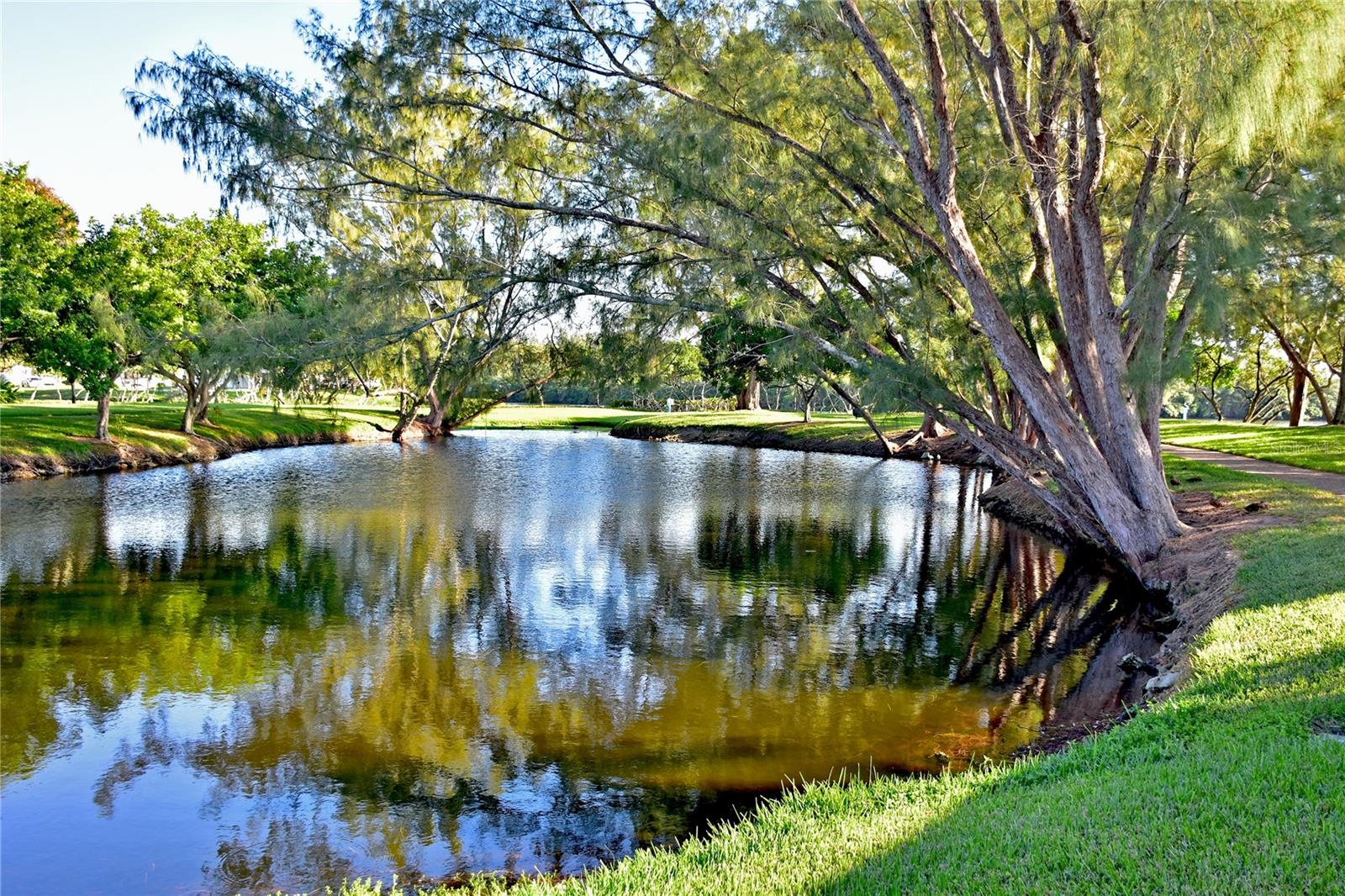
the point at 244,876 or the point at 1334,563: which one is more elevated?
the point at 1334,563

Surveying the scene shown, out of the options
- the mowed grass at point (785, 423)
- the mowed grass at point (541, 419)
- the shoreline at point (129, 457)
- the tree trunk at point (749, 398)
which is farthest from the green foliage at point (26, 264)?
the tree trunk at point (749, 398)

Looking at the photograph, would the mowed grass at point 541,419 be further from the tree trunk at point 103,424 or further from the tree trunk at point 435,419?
the tree trunk at point 103,424

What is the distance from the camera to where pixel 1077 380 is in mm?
11383

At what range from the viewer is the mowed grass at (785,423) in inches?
1505

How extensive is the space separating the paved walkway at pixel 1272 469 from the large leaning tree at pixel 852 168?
5816mm

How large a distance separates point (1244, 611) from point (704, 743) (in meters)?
4.64

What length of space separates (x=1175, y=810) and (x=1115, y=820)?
0.27 m

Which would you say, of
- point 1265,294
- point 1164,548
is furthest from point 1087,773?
point 1265,294

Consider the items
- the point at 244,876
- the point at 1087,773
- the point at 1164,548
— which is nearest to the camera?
the point at 1087,773

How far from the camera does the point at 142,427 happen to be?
2822 cm

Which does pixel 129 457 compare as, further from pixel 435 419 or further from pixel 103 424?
pixel 435 419

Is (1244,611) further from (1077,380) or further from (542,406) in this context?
(542,406)

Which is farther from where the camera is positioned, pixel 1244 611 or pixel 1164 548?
pixel 1164 548

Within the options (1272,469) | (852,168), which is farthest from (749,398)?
(852,168)
